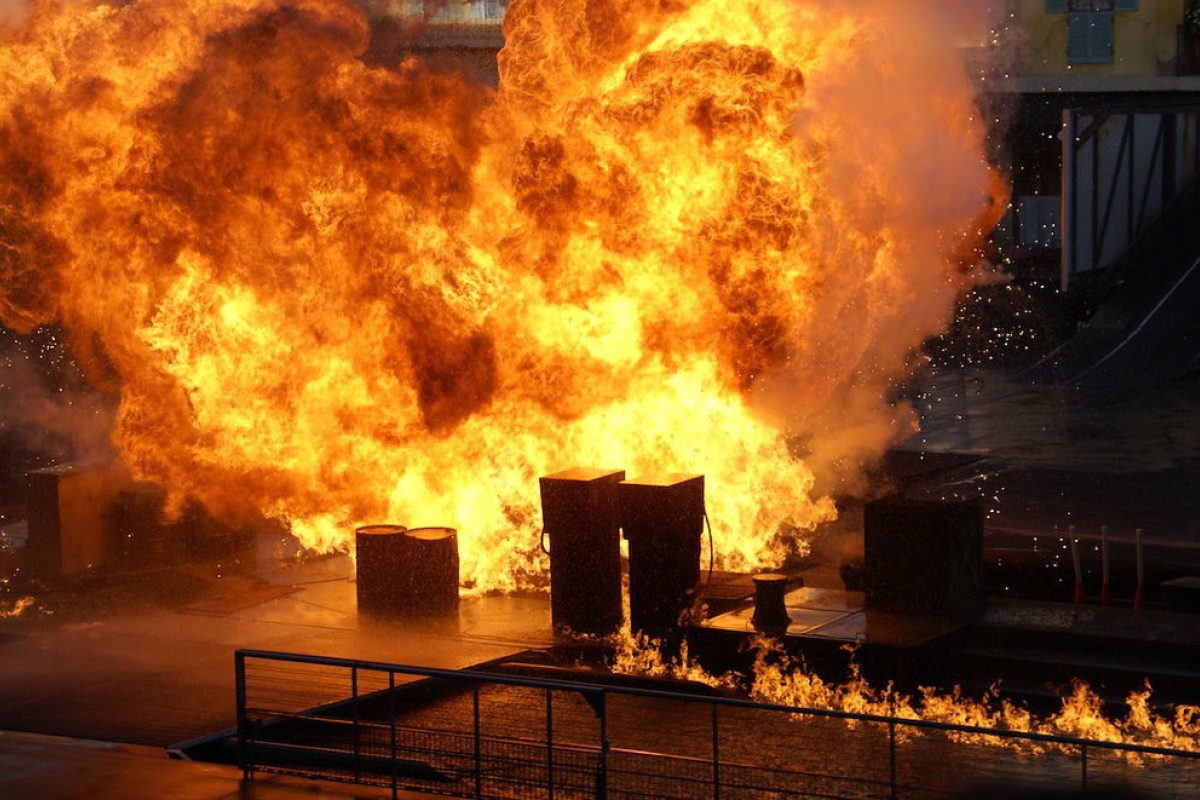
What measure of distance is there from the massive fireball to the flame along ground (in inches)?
133

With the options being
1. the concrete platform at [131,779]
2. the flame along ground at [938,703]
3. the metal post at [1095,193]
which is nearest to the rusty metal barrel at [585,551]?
the flame along ground at [938,703]

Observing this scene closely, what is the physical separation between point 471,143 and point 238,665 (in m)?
7.42

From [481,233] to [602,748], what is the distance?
7877 millimetres

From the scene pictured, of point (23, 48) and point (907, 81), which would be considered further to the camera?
point (23, 48)

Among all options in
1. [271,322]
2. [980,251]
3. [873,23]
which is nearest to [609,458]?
[271,322]

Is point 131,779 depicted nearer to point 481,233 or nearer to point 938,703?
point 938,703

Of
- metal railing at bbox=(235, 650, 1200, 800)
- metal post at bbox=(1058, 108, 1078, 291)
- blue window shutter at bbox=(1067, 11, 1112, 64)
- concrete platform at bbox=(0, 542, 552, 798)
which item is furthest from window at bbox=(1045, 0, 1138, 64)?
metal railing at bbox=(235, 650, 1200, 800)

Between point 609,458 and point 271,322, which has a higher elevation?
point 271,322

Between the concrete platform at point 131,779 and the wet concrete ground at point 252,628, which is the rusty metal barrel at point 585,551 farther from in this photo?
the concrete platform at point 131,779

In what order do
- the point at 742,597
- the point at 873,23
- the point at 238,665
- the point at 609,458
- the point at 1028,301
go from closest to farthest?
the point at 238,665 → the point at 742,597 → the point at 873,23 → the point at 609,458 → the point at 1028,301

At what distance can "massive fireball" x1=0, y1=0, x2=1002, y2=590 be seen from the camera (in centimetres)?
1487

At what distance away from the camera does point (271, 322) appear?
637 inches

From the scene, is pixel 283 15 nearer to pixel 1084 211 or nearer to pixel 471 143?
pixel 471 143

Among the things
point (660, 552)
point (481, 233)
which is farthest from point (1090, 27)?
point (660, 552)
